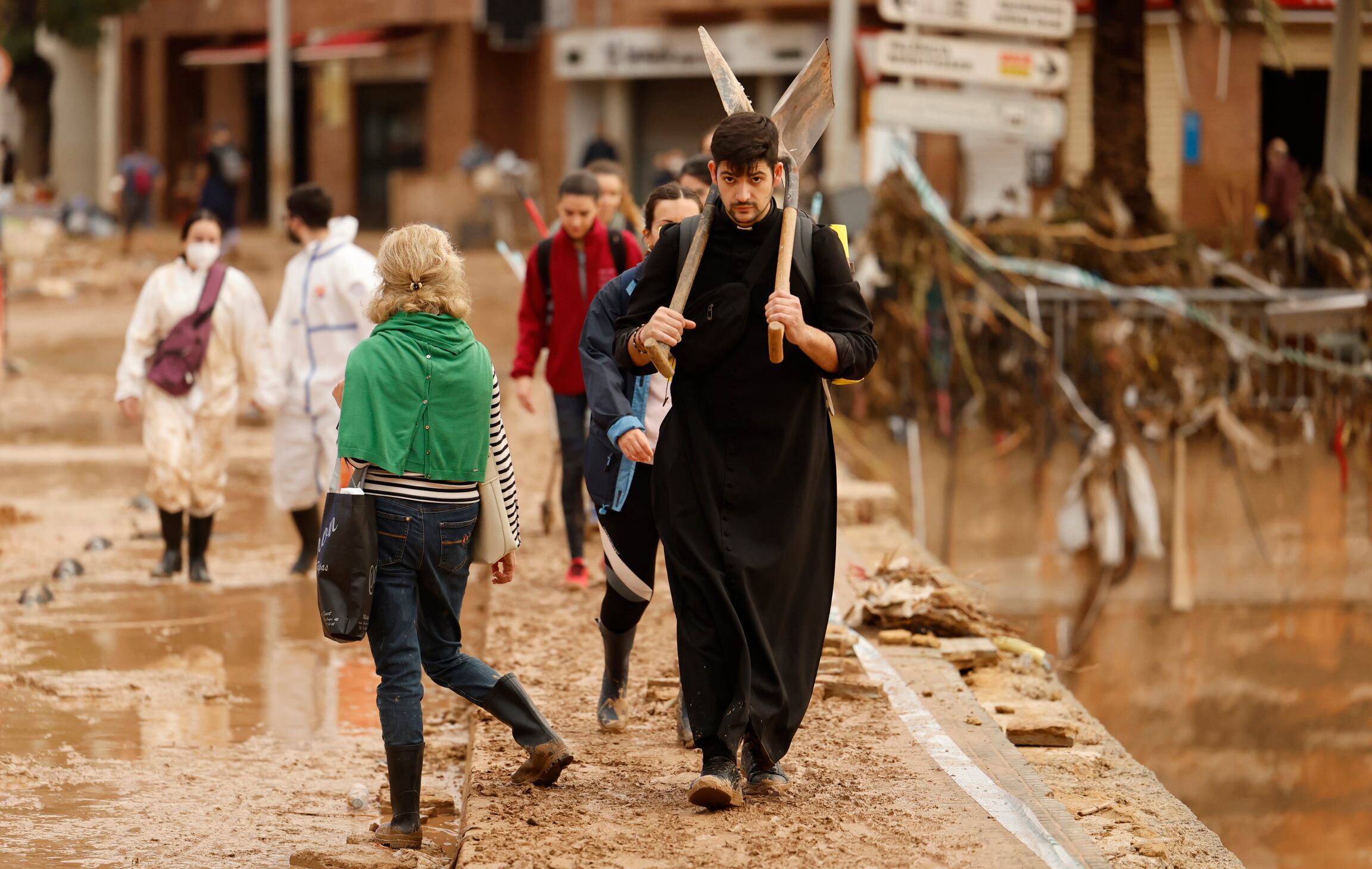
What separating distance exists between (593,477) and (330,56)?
28.7 m

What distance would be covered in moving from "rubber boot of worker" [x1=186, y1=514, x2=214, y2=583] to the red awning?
80.7 feet

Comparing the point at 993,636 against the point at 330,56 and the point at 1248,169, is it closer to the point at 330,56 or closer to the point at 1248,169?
the point at 1248,169

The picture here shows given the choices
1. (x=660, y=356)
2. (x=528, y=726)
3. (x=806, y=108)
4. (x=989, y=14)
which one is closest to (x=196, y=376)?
(x=528, y=726)

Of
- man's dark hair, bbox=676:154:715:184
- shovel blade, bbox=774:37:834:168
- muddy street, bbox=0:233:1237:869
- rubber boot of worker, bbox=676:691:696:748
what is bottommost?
muddy street, bbox=0:233:1237:869

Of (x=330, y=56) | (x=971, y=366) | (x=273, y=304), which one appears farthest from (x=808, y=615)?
(x=330, y=56)

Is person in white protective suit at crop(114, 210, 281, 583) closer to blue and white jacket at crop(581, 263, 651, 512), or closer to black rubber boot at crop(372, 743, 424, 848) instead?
blue and white jacket at crop(581, 263, 651, 512)

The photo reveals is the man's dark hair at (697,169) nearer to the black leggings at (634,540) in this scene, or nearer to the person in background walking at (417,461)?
the black leggings at (634,540)

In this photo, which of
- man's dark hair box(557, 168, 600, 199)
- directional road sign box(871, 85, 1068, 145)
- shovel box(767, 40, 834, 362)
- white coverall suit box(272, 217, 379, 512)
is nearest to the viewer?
shovel box(767, 40, 834, 362)

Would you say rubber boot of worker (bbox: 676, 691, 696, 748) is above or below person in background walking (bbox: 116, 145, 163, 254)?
below

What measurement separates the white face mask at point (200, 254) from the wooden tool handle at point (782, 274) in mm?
Result: 4303

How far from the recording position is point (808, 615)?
472cm

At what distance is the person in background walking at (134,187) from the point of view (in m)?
25.8

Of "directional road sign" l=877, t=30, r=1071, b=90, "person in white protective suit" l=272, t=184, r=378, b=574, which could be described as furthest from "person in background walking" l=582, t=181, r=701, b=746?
"directional road sign" l=877, t=30, r=1071, b=90

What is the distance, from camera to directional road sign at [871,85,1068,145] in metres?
12.8
